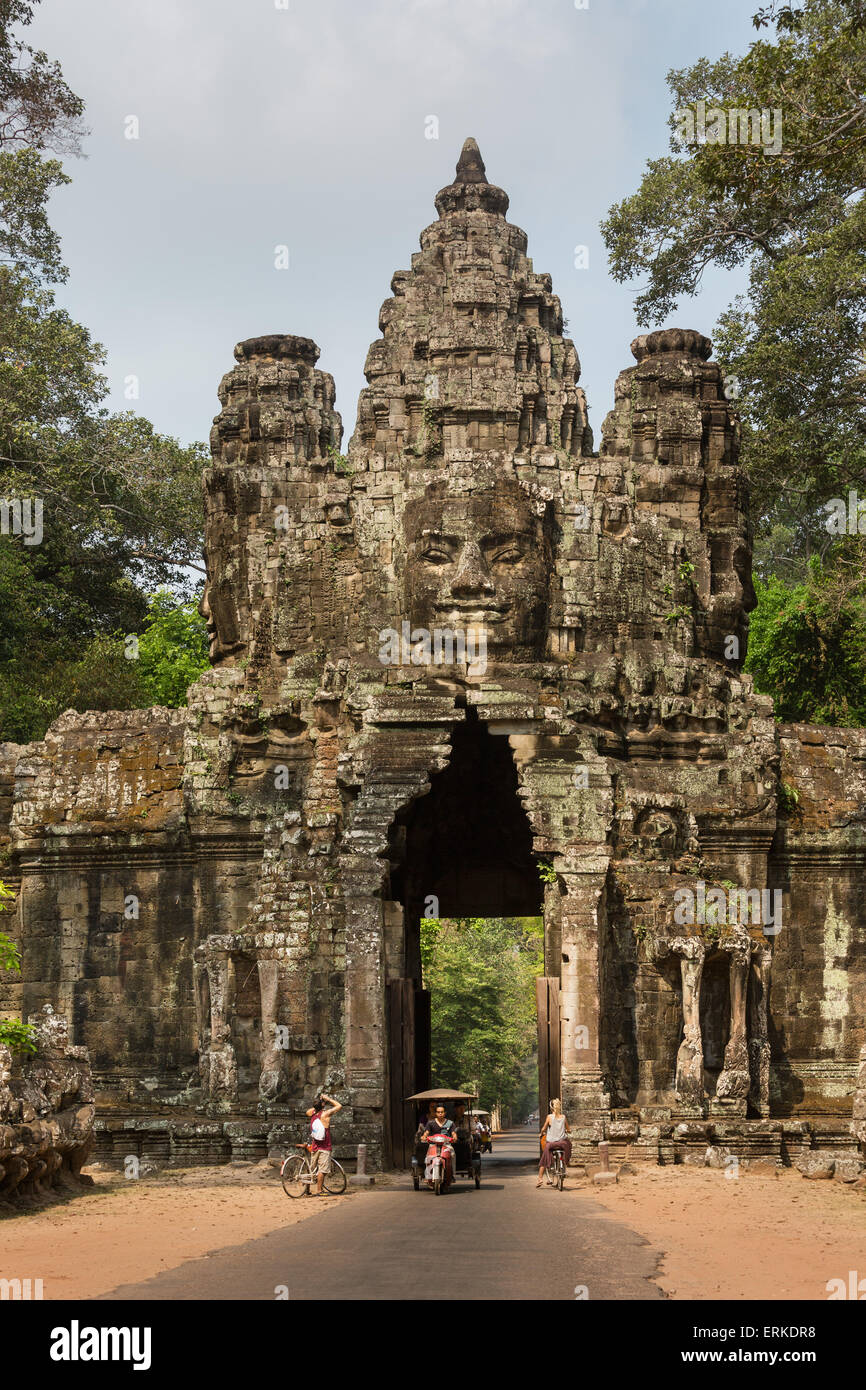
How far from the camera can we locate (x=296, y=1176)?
18531mm

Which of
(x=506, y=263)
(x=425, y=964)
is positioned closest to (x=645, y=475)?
(x=506, y=263)

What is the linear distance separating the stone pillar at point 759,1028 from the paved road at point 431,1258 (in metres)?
4.59

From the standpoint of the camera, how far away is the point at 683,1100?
21.0 meters

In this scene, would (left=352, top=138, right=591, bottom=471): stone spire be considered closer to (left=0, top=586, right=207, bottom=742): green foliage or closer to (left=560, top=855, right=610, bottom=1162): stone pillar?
(left=560, top=855, right=610, bottom=1162): stone pillar

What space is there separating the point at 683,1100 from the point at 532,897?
881 centimetres

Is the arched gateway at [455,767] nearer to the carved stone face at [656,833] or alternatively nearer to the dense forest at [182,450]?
the carved stone face at [656,833]

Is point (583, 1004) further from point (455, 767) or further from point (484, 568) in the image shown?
point (455, 767)

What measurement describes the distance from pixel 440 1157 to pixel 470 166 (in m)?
15.6

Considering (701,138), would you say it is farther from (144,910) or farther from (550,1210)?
(550,1210)

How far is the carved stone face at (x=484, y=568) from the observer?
23484mm

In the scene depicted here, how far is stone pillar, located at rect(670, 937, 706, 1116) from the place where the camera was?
21094 millimetres

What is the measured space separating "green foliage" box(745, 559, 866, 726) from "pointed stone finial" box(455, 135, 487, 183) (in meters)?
10.2

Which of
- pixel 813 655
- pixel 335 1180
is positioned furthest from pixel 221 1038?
pixel 813 655

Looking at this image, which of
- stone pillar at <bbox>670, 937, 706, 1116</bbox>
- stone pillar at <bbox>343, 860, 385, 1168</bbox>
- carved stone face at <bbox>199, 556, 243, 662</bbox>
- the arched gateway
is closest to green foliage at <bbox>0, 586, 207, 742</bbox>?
carved stone face at <bbox>199, 556, 243, 662</bbox>
